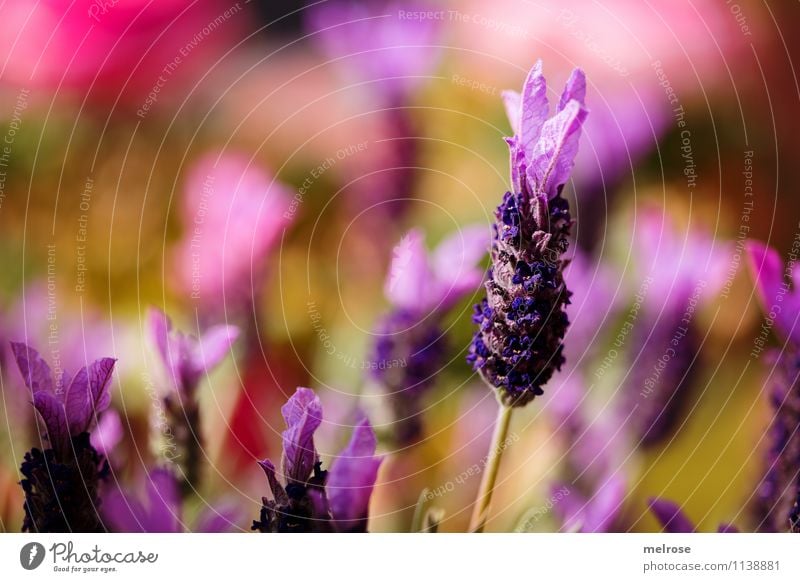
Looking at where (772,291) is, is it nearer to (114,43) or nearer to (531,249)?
(531,249)

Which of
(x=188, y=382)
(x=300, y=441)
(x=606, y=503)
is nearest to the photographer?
(x=300, y=441)

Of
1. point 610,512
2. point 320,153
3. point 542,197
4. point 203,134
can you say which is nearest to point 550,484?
point 610,512

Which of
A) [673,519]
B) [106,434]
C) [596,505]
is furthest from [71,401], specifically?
[673,519]

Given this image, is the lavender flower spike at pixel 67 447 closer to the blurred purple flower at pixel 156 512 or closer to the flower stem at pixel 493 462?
the blurred purple flower at pixel 156 512

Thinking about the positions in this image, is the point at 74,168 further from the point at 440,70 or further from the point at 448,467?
the point at 448,467
